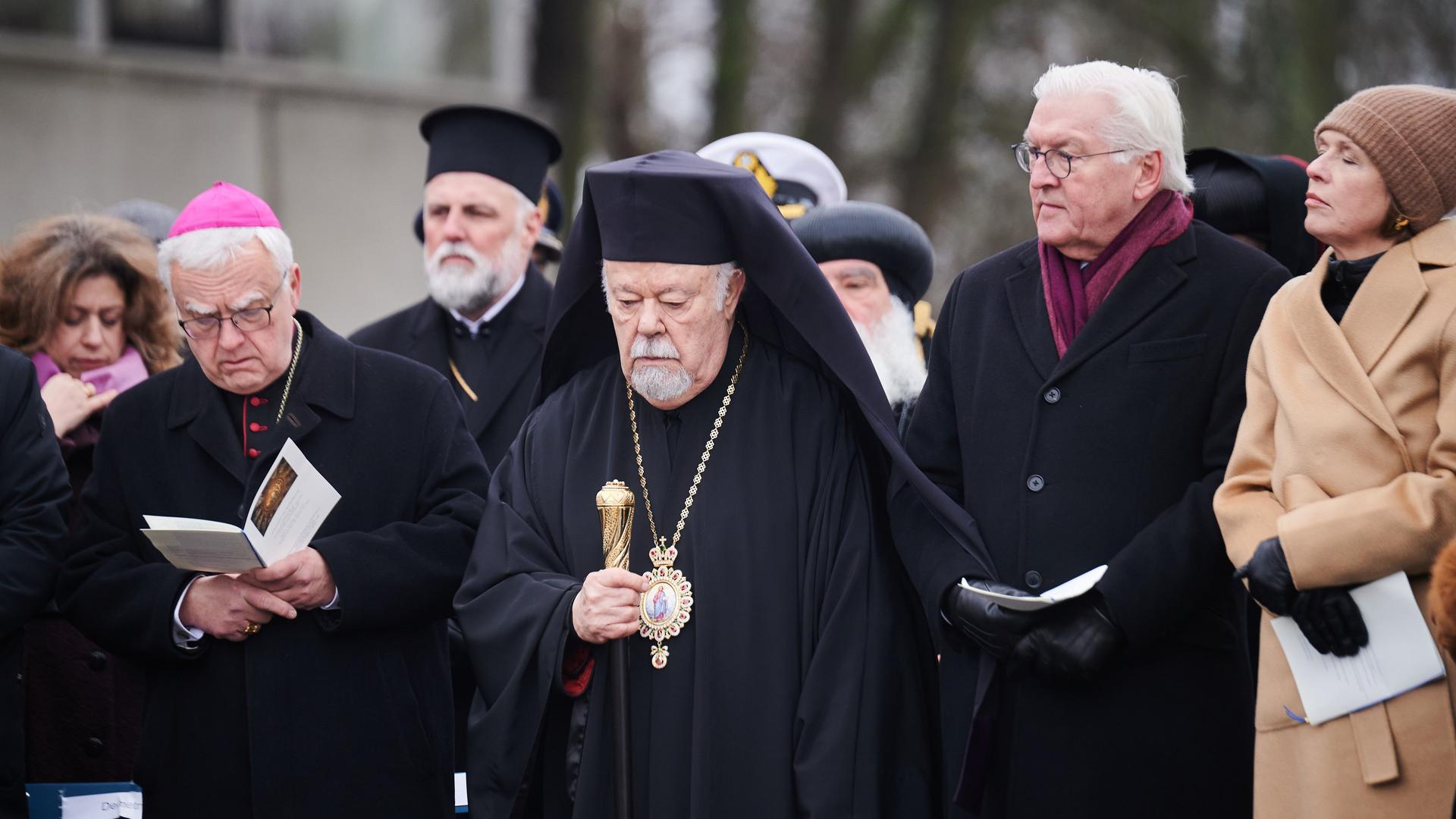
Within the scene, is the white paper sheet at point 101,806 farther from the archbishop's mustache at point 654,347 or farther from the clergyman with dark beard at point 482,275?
the archbishop's mustache at point 654,347

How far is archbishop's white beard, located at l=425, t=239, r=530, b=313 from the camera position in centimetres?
569

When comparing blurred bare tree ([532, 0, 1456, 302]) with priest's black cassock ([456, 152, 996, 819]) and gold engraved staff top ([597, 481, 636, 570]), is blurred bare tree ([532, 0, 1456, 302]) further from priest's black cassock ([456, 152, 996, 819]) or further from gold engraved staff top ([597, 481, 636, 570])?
gold engraved staff top ([597, 481, 636, 570])

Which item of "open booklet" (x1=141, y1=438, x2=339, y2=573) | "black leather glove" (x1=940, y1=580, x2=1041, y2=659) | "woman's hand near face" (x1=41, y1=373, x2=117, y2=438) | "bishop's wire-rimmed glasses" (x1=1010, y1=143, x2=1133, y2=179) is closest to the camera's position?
"black leather glove" (x1=940, y1=580, x2=1041, y2=659)

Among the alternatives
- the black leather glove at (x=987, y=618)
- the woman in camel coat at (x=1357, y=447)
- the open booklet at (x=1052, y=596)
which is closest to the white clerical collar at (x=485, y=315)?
the black leather glove at (x=987, y=618)

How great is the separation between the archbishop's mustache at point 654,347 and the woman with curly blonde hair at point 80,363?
1.94 m

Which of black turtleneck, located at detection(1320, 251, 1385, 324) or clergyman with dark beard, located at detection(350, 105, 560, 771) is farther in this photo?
clergyman with dark beard, located at detection(350, 105, 560, 771)

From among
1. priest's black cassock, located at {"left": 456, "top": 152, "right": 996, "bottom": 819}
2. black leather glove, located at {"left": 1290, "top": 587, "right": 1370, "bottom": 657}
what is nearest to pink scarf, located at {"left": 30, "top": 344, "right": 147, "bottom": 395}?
priest's black cassock, located at {"left": 456, "top": 152, "right": 996, "bottom": 819}

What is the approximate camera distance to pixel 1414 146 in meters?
3.33

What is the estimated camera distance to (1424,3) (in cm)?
1345

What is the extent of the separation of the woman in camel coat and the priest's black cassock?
0.82m

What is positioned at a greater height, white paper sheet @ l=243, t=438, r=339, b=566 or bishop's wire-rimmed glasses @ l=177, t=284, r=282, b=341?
bishop's wire-rimmed glasses @ l=177, t=284, r=282, b=341

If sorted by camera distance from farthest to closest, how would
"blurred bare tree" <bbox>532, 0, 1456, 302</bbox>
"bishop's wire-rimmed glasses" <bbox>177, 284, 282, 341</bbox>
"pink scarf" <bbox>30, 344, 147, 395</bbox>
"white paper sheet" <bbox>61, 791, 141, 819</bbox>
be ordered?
"blurred bare tree" <bbox>532, 0, 1456, 302</bbox> → "pink scarf" <bbox>30, 344, 147, 395</bbox> → "white paper sheet" <bbox>61, 791, 141, 819</bbox> → "bishop's wire-rimmed glasses" <bbox>177, 284, 282, 341</bbox>

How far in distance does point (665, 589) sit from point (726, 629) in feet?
0.59

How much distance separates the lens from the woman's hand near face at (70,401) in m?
4.70
